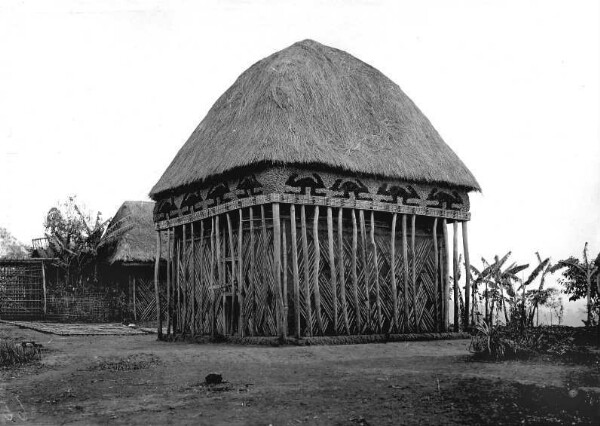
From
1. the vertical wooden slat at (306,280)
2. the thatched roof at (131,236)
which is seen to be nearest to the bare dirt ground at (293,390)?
the vertical wooden slat at (306,280)

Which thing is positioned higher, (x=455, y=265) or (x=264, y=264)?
(x=264, y=264)

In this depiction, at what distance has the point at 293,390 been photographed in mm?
7262

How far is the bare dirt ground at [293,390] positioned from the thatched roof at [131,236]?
15141mm

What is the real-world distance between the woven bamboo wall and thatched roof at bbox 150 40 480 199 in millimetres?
1157

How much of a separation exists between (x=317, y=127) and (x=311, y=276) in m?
3.21

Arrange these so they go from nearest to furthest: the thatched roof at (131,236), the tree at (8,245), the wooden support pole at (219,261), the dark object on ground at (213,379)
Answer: the dark object on ground at (213,379) → the wooden support pole at (219,261) → the thatched roof at (131,236) → the tree at (8,245)

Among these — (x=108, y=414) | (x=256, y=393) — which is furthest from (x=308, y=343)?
(x=108, y=414)

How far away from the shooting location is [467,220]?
53.4 ft

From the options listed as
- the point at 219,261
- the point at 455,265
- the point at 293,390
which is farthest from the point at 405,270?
the point at 293,390

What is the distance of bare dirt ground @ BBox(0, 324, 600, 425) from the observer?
19.4 ft

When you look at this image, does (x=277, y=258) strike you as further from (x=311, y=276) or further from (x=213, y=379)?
(x=213, y=379)

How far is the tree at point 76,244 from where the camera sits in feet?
87.3

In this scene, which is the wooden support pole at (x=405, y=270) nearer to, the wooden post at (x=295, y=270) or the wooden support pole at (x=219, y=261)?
the wooden post at (x=295, y=270)

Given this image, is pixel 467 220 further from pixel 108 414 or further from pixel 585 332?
pixel 108 414
